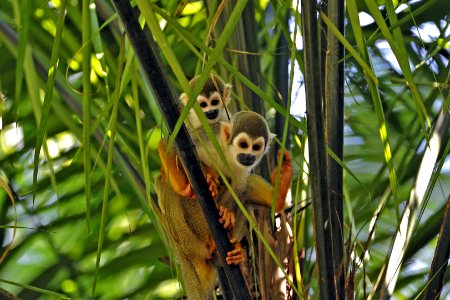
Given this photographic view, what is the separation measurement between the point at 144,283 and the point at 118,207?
312 mm

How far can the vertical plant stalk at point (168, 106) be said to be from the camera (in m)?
1.11

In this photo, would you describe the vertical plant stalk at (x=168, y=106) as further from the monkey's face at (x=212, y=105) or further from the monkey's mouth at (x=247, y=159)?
the monkey's face at (x=212, y=105)

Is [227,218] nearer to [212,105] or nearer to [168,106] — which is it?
[212,105]

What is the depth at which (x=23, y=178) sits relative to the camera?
2865 millimetres

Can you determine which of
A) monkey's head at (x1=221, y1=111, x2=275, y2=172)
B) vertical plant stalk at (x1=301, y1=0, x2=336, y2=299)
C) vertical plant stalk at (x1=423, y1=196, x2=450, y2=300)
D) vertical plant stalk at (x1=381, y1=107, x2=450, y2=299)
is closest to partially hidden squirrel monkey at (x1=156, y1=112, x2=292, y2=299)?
monkey's head at (x1=221, y1=111, x2=275, y2=172)

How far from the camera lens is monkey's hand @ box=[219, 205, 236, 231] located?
2.10m

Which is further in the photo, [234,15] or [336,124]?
[336,124]

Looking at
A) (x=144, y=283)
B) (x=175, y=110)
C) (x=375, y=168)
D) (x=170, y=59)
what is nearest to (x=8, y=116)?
(x=144, y=283)

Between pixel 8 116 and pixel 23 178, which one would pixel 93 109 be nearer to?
pixel 8 116

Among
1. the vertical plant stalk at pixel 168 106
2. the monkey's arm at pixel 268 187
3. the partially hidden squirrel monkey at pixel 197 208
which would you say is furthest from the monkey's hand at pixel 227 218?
the vertical plant stalk at pixel 168 106

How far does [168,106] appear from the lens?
47.6 inches

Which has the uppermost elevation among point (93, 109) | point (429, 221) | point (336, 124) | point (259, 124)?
point (93, 109)

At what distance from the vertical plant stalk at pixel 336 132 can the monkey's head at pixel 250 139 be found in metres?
0.56

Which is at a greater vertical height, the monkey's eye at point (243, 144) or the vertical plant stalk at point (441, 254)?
the monkey's eye at point (243, 144)
